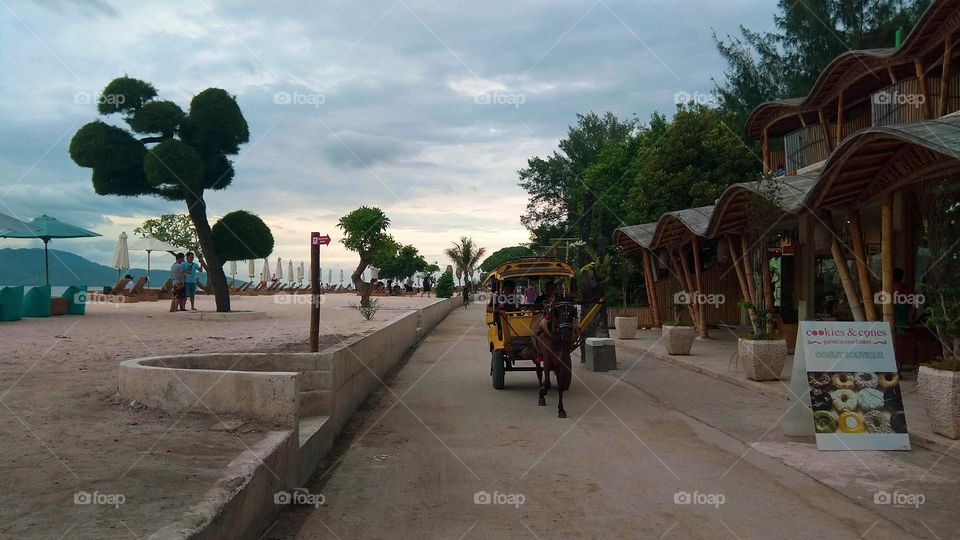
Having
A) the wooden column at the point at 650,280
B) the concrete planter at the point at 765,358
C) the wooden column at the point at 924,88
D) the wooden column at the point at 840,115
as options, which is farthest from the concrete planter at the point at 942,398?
the wooden column at the point at 650,280

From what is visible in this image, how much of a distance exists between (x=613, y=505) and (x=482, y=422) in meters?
3.83

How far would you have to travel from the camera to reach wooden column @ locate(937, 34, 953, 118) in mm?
16406

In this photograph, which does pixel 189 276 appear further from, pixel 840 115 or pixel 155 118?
pixel 840 115

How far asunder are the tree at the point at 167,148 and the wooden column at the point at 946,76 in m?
18.9

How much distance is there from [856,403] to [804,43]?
37608 mm

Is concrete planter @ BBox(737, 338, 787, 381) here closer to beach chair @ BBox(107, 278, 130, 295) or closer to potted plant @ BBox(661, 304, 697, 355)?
potted plant @ BBox(661, 304, 697, 355)

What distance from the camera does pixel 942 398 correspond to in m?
7.88

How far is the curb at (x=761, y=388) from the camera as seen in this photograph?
7.69 metres

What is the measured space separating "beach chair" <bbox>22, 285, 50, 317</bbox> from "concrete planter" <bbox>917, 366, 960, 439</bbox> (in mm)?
20800

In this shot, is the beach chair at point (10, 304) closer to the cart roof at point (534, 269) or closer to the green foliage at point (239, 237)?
the green foliage at point (239, 237)

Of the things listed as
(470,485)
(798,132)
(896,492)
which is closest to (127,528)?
(470,485)

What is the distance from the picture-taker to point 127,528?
12.9ft

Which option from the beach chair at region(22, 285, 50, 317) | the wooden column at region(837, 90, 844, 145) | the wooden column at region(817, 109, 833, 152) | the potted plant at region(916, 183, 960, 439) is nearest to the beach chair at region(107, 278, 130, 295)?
the beach chair at region(22, 285, 50, 317)

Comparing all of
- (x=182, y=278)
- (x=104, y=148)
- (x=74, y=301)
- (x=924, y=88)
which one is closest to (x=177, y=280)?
(x=182, y=278)
